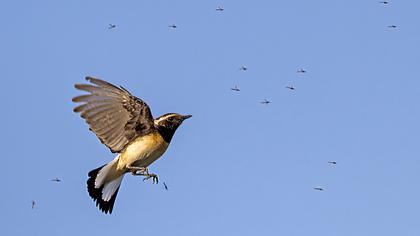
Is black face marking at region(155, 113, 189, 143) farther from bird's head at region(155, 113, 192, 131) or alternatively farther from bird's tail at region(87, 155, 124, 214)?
bird's tail at region(87, 155, 124, 214)

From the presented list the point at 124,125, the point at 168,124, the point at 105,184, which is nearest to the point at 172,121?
the point at 168,124

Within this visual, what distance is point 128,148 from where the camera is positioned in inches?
989

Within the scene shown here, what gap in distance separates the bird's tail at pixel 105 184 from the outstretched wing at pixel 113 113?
62 cm

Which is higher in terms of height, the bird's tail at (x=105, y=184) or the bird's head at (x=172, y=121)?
the bird's head at (x=172, y=121)

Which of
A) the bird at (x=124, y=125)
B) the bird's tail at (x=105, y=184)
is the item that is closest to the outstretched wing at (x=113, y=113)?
the bird at (x=124, y=125)

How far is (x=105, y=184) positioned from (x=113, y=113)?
2081mm

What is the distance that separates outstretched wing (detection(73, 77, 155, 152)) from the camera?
24797 millimetres

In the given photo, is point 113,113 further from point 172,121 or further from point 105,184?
point 105,184

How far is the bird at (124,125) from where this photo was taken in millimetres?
24750

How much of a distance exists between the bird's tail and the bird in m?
0.03

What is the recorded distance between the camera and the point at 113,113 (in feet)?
82.6

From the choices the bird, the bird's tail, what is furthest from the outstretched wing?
the bird's tail

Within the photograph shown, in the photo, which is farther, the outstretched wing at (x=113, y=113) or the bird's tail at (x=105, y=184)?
the bird's tail at (x=105, y=184)

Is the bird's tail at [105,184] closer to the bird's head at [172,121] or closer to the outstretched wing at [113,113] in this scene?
the outstretched wing at [113,113]
